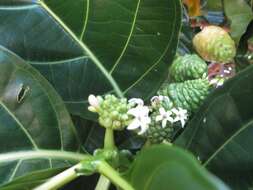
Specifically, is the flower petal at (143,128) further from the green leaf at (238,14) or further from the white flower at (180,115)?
the green leaf at (238,14)

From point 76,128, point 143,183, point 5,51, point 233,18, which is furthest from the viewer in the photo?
point 233,18

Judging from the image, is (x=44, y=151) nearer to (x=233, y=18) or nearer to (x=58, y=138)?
(x=58, y=138)

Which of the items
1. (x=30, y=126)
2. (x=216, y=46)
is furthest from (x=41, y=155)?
(x=216, y=46)

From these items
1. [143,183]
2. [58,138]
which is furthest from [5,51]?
[143,183]

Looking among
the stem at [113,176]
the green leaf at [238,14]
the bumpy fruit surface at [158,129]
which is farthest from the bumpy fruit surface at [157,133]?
the green leaf at [238,14]

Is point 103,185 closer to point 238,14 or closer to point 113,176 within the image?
point 113,176

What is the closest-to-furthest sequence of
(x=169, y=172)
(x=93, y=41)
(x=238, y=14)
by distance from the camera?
(x=169, y=172) < (x=93, y=41) < (x=238, y=14)
